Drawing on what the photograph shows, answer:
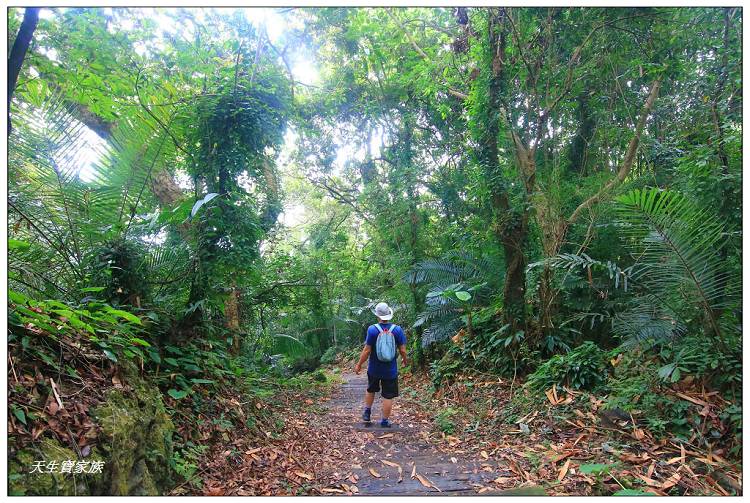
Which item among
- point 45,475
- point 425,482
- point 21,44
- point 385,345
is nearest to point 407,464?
point 425,482

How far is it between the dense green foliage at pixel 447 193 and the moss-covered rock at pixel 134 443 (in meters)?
0.20

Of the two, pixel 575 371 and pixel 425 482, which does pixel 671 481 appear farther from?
pixel 575 371

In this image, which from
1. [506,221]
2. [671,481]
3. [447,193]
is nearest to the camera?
[671,481]

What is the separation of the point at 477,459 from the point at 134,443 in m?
2.70

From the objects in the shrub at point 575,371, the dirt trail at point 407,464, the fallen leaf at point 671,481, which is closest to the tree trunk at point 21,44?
the dirt trail at point 407,464

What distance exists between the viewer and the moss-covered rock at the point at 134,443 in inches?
82.1

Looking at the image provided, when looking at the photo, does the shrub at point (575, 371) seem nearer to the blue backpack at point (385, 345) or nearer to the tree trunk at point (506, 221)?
the tree trunk at point (506, 221)

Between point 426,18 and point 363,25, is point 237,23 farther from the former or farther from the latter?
point 426,18

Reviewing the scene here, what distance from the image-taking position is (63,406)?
212 centimetres

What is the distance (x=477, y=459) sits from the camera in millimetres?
3451

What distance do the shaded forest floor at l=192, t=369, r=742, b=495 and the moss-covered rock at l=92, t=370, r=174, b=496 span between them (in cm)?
34

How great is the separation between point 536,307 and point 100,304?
5.27 m

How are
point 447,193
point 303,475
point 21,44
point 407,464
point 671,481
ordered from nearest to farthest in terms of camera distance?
point 21,44, point 671,481, point 303,475, point 407,464, point 447,193

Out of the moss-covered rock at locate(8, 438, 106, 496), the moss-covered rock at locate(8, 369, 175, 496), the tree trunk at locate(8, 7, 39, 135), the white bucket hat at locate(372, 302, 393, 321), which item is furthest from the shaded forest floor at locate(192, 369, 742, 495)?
the tree trunk at locate(8, 7, 39, 135)
